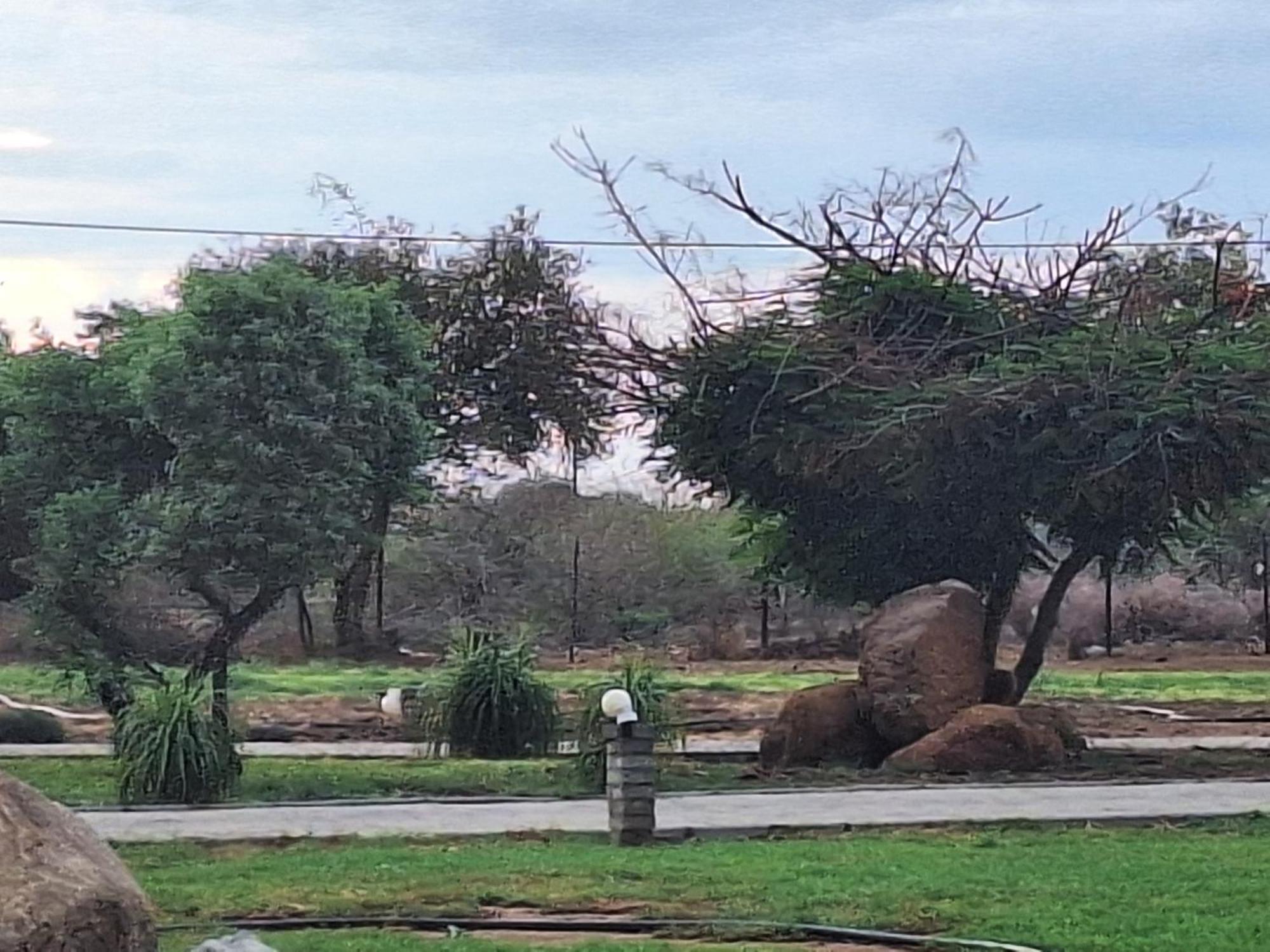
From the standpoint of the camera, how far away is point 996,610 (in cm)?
1923

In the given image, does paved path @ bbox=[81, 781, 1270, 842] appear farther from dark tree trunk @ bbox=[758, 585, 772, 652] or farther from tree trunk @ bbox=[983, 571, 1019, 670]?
dark tree trunk @ bbox=[758, 585, 772, 652]

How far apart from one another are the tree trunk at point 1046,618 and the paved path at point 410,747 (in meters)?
0.92

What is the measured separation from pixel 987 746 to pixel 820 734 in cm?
171

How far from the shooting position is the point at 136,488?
16.4 metres

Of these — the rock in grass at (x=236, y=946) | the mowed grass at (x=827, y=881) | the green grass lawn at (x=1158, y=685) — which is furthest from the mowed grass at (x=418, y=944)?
the green grass lawn at (x=1158, y=685)

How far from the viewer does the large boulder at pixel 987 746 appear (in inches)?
639

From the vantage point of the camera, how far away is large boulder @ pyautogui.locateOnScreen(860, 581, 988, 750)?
17.0 meters

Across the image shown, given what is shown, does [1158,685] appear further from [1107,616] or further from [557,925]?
[557,925]

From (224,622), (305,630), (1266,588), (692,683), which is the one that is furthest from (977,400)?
(1266,588)

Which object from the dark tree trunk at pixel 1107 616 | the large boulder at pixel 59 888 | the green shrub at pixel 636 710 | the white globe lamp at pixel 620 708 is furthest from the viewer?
A: the dark tree trunk at pixel 1107 616

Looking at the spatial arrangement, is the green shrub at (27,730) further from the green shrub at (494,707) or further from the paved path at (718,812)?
the paved path at (718,812)

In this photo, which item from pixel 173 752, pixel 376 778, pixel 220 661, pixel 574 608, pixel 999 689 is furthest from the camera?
pixel 574 608

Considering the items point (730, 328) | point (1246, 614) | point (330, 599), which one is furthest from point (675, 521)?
point (730, 328)

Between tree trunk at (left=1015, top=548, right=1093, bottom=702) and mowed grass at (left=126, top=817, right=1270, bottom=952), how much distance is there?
6758 millimetres
